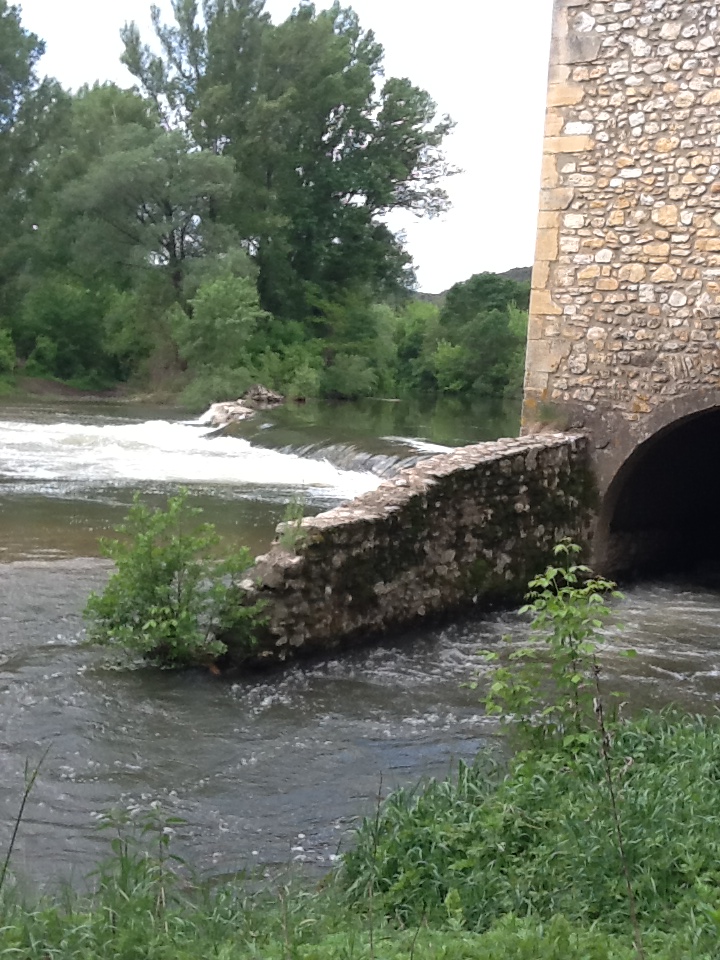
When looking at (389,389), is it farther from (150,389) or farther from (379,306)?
(150,389)

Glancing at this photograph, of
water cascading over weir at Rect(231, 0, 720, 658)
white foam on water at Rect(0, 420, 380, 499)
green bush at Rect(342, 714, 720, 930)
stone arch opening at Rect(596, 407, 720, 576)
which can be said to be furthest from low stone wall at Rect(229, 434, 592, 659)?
white foam on water at Rect(0, 420, 380, 499)

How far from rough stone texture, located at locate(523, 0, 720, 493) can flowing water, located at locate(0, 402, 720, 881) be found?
188 cm

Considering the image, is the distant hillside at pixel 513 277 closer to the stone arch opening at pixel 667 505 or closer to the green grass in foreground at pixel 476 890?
the stone arch opening at pixel 667 505

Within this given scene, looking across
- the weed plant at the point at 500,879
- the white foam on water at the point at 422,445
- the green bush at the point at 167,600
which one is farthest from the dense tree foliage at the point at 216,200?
the weed plant at the point at 500,879

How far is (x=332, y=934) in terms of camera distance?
3.03 m

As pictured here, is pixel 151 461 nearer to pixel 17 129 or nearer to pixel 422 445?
pixel 422 445

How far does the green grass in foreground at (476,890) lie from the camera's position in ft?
9.20

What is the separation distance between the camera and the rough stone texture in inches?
327

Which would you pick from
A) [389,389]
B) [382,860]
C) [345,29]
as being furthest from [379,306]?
[382,860]

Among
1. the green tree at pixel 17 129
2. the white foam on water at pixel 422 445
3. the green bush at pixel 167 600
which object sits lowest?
the green bush at pixel 167 600

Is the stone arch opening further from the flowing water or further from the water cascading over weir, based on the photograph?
the flowing water

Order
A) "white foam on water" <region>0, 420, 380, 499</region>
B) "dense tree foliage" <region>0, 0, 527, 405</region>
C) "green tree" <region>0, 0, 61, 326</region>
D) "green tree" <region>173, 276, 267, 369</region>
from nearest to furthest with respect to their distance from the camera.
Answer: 1. "white foam on water" <region>0, 420, 380, 499</region>
2. "green tree" <region>173, 276, 267, 369</region>
3. "dense tree foliage" <region>0, 0, 527, 405</region>
4. "green tree" <region>0, 0, 61, 326</region>

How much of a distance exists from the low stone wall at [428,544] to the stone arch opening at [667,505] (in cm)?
48

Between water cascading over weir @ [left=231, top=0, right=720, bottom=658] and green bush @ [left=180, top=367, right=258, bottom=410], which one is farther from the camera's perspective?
green bush @ [left=180, top=367, right=258, bottom=410]
